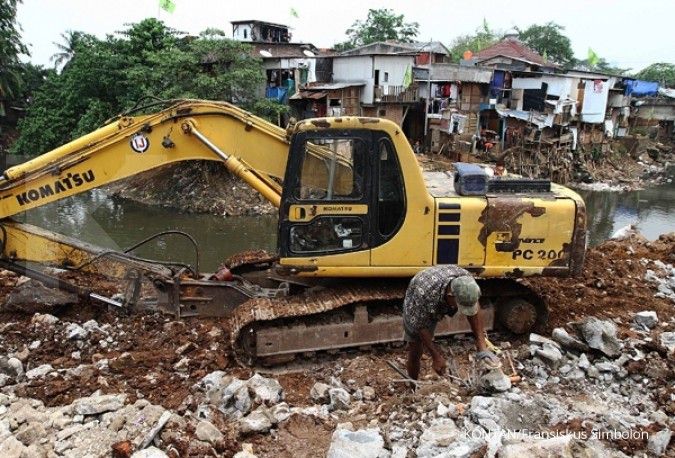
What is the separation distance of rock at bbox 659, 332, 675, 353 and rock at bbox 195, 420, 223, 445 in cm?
446

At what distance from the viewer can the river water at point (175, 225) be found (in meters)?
14.4

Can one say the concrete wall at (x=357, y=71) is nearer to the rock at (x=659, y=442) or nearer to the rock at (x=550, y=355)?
the rock at (x=550, y=355)

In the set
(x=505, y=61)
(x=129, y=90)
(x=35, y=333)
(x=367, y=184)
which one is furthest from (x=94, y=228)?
(x=505, y=61)

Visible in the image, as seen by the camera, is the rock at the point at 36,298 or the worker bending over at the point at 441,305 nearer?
the worker bending over at the point at 441,305

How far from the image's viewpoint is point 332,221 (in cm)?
564

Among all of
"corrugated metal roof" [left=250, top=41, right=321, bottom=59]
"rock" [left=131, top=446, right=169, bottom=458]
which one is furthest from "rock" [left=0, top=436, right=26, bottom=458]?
"corrugated metal roof" [left=250, top=41, right=321, bottom=59]

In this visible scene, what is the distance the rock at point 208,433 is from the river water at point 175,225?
340 inches

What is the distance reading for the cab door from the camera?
5523 mm

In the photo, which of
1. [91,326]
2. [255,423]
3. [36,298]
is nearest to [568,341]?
[255,423]

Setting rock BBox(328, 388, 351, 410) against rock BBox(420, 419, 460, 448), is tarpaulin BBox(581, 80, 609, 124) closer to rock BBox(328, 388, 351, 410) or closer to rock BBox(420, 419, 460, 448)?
rock BBox(328, 388, 351, 410)

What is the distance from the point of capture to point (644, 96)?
40.6m

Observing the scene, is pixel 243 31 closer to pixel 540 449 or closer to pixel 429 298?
pixel 429 298

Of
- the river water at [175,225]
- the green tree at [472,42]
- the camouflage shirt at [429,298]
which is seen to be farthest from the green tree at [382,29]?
the camouflage shirt at [429,298]

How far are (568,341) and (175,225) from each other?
13.6m
